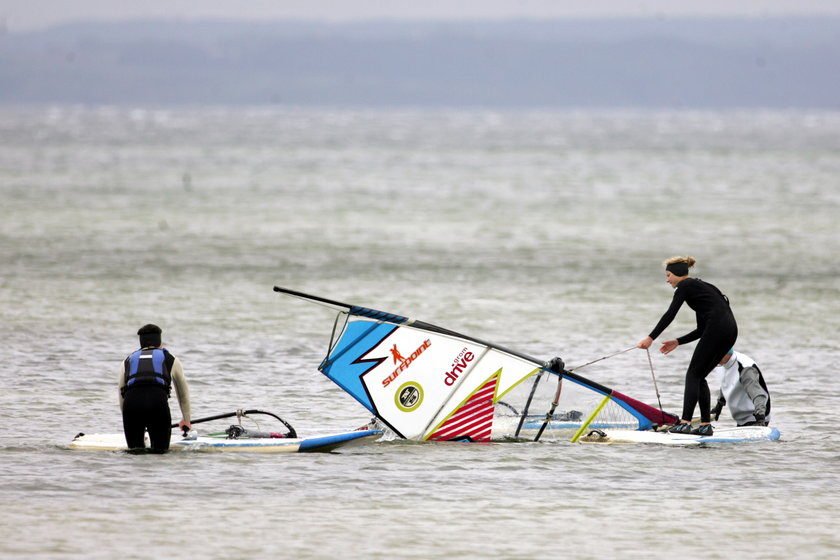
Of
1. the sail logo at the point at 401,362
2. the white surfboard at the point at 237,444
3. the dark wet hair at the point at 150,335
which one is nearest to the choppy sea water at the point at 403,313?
the white surfboard at the point at 237,444

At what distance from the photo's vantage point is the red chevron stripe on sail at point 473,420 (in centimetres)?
1445

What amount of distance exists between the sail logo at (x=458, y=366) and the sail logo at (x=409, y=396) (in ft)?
0.99

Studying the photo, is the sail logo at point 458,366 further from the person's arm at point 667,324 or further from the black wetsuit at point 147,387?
the black wetsuit at point 147,387

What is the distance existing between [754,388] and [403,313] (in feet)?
34.9

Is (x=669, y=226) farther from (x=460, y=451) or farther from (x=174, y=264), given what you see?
(x=460, y=451)

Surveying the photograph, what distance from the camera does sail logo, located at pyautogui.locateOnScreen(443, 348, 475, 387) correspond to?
1434 centimetres

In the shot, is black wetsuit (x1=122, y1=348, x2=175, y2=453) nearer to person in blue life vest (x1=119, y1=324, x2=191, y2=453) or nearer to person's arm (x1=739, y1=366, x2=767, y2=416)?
person in blue life vest (x1=119, y1=324, x2=191, y2=453)

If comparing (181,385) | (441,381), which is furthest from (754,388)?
(181,385)

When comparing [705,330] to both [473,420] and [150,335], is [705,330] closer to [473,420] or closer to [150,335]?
[473,420]

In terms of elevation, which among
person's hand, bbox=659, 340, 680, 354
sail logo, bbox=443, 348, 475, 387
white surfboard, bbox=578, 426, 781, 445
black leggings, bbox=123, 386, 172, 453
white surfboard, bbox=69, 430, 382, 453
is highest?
person's hand, bbox=659, 340, 680, 354

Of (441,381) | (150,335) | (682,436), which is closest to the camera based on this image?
(150,335)

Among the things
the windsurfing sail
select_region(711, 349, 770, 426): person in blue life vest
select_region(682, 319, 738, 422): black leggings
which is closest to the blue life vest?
the windsurfing sail

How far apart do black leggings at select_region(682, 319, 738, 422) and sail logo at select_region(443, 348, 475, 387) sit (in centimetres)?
228

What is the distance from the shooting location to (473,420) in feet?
47.9
